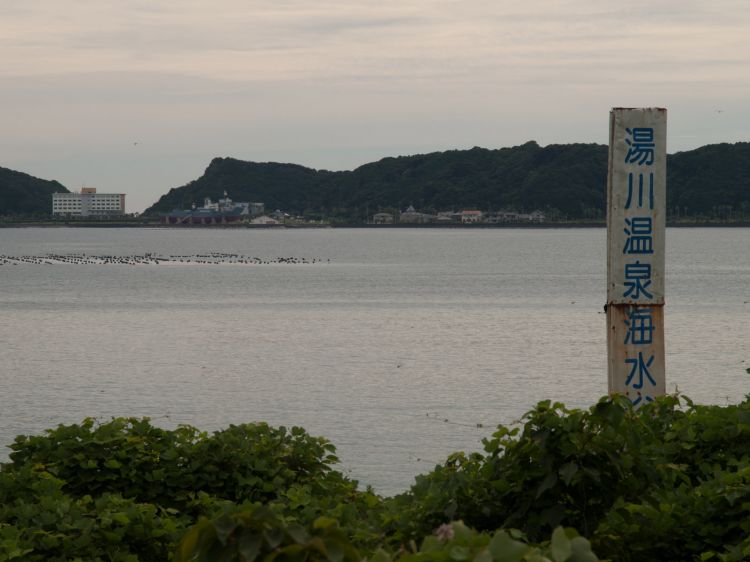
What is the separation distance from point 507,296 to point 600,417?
7622 centimetres

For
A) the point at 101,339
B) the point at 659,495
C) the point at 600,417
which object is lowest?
the point at 101,339

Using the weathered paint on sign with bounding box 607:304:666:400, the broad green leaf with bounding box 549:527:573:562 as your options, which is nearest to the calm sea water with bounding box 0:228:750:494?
the weathered paint on sign with bounding box 607:304:666:400

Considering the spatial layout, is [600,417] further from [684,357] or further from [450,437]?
[684,357]

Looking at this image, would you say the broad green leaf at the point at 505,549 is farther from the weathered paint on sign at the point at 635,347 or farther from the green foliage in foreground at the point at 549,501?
the weathered paint on sign at the point at 635,347

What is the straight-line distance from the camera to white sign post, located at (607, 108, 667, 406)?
1038 centimetres

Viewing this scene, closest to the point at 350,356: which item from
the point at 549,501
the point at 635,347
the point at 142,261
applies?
the point at 635,347

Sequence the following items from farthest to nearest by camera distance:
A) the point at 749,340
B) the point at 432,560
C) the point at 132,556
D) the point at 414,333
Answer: the point at 414,333 → the point at 749,340 → the point at 132,556 → the point at 432,560

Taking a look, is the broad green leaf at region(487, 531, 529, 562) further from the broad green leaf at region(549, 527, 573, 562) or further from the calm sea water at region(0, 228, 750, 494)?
the calm sea water at region(0, 228, 750, 494)

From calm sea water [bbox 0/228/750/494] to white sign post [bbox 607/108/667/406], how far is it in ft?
35.4

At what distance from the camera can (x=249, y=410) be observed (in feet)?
103

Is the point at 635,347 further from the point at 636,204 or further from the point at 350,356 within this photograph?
the point at 350,356

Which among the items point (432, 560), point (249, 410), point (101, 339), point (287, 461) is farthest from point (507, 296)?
point (432, 560)

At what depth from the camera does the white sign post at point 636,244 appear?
10.4 metres

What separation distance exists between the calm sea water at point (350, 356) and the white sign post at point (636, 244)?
10.8 metres
